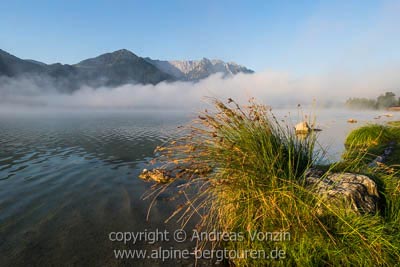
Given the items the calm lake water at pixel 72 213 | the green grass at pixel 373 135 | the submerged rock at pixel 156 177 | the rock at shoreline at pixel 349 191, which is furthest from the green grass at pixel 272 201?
the green grass at pixel 373 135

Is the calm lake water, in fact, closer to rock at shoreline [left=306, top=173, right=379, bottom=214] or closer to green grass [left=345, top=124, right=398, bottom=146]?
rock at shoreline [left=306, top=173, right=379, bottom=214]

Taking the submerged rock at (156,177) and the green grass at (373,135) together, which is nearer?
the submerged rock at (156,177)

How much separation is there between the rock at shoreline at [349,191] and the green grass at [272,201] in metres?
0.18

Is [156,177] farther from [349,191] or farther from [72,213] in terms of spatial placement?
[349,191]

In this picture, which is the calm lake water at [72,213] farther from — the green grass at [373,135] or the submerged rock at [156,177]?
the green grass at [373,135]

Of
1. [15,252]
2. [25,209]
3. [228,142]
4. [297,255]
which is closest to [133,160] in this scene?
[25,209]

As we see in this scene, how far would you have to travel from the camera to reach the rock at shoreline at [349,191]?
3885 mm

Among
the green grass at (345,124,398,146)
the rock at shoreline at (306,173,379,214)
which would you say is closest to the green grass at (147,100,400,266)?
the rock at shoreline at (306,173,379,214)

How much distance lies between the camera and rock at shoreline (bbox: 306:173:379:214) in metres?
3.88

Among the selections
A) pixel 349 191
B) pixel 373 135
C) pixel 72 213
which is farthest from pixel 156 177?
pixel 373 135

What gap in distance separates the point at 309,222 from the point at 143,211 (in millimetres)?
5876

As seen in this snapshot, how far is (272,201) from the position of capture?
154 inches

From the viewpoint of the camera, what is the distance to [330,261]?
351 cm

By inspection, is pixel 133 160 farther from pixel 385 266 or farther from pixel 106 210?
pixel 385 266
